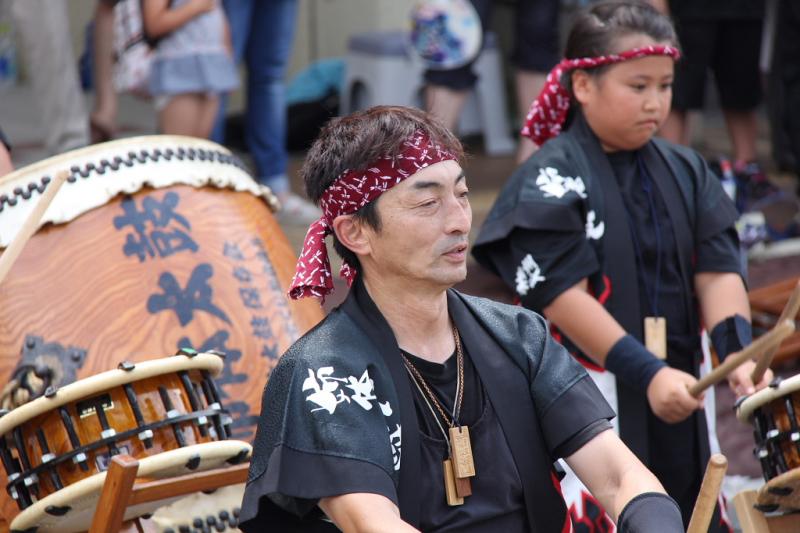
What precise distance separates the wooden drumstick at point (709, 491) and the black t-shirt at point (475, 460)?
311 mm

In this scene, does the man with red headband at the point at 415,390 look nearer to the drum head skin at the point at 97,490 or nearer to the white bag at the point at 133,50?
the drum head skin at the point at 97,490

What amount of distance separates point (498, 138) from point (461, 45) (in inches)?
72.4

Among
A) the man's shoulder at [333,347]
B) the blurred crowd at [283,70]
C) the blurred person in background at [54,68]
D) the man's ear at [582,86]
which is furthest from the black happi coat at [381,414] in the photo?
the blurred person in background at [54,68]

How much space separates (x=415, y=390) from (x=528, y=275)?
0.93m

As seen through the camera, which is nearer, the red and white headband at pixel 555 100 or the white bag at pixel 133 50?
the red and white headband at pixel 555 100

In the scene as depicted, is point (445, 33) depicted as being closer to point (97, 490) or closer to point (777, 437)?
point (777, 437)

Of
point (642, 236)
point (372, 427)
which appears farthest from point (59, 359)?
point (642, 236)

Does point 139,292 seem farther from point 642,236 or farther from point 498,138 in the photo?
point 498,138

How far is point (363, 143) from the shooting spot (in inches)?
81.4

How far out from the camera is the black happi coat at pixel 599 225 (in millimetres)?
2898

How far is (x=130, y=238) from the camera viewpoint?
281 centimetres

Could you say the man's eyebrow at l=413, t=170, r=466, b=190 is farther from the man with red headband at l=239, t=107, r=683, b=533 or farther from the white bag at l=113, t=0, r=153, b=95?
the white bag at l=113, t=0, r=153, b=95

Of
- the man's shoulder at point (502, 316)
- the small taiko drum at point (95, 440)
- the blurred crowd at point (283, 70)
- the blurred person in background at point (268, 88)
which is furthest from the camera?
the blurred person in background at point (268, 88)

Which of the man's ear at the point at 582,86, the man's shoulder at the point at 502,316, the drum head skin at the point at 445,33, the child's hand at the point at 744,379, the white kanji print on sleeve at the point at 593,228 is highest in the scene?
the man's ear at the point at 582,86
